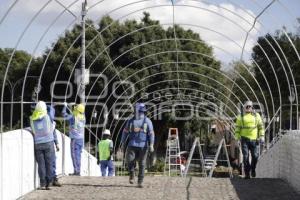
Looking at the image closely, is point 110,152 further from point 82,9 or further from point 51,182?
point 51,182

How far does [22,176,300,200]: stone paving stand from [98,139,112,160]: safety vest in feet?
12.6

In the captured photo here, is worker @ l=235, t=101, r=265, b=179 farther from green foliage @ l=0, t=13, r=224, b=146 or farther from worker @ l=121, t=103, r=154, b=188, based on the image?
green foliage @ l=0, t=13, r=224, b=146

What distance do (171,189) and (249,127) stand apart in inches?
116

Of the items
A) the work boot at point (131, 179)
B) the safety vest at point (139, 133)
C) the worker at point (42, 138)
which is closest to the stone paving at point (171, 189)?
the work boot at point (131, 179)

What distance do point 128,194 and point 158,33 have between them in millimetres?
28101

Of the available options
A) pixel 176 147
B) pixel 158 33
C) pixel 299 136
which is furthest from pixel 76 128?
pixel 158 33

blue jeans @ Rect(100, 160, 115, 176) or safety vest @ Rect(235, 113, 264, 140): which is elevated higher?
safety vest @ Rect(235, 113, 264, 140)

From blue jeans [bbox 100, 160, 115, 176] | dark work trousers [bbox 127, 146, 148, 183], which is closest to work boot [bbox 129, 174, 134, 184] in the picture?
dark work trousers [bbox 127, 146, 148, 183]

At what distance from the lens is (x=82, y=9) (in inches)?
744

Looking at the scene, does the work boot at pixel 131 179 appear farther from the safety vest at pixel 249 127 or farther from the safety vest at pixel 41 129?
the safety vest at pixel 249 127

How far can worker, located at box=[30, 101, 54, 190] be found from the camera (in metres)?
11.4

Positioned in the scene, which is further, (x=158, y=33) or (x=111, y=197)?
(x=158, y=33)

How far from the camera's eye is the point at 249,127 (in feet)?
46.4

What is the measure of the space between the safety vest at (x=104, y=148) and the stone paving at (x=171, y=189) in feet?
12.6
